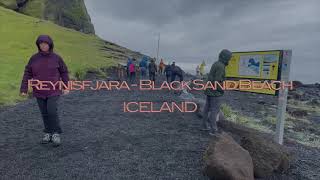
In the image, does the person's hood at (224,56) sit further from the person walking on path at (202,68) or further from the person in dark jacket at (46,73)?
the person walking on path at (202,68)

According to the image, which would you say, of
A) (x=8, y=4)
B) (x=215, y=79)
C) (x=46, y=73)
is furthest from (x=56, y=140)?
(x=8, y=4)

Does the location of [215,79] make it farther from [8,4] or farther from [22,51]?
[8,4]

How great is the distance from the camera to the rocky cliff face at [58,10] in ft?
318

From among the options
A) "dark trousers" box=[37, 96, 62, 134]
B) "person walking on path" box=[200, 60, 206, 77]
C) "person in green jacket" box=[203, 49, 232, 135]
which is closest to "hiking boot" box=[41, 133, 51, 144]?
"dark trousers" box=[37, 96, 62, 134]

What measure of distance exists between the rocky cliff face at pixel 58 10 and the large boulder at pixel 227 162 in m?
92.4

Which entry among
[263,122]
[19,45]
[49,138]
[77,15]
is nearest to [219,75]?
[49,138]

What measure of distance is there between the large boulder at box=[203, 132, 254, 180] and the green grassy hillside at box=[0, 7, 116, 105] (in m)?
13.2

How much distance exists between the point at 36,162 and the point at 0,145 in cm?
192

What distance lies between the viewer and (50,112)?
909 cm

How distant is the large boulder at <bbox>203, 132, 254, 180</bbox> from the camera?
695 centimetres

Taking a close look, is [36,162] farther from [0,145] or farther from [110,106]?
[110,106]

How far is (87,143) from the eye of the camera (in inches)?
386

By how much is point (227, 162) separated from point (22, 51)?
42.8 metres

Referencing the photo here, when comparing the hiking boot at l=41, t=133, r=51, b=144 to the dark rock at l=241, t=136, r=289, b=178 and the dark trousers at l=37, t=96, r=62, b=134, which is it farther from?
the dark rock at l=241, t=136, r=289, b=178
